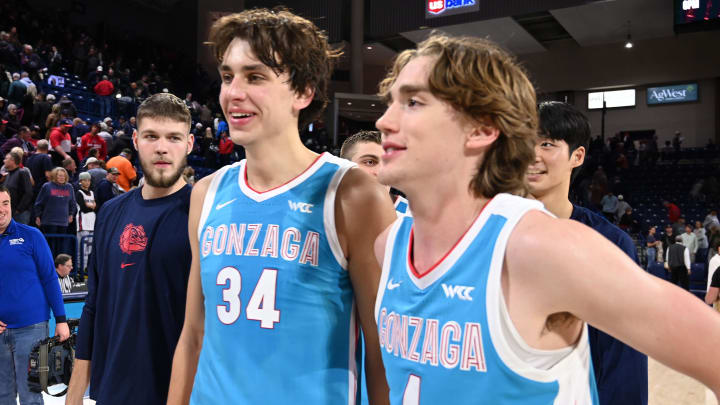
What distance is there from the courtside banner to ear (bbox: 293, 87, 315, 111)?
1765 cm

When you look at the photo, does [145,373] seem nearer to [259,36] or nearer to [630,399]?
[259,36]

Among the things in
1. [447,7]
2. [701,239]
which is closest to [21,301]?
[701,239]

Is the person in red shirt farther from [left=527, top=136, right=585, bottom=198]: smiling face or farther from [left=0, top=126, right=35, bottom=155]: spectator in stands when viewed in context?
[left=527, top=136, right=585, bottom=198]: smiling face

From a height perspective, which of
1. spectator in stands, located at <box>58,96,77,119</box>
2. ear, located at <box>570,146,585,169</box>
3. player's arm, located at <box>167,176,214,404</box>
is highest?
spectator in stands, located at <box>58,96,77,119</box>

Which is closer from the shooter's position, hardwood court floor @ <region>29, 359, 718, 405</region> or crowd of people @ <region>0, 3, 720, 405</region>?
Answer: crowd of people @ <region>0, 3, 720, 405</region>

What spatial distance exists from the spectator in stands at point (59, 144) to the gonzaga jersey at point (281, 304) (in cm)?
827

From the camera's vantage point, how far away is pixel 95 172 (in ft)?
28.2

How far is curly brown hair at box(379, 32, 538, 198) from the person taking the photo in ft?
4.47

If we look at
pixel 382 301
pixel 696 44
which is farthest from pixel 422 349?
pixel 696 44

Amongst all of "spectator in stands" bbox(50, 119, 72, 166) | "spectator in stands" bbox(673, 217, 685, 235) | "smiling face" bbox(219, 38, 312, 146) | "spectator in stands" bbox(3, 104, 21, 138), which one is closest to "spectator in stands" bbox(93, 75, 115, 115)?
"spectator in stands" bbox(3, 104, 21, 138)

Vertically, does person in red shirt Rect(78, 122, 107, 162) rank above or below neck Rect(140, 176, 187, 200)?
above

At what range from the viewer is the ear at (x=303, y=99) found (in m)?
1.91

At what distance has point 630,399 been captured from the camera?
2014mm

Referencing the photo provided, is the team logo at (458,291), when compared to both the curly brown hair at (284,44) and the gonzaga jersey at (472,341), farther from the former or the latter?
the curly brown hair at (284,44)
